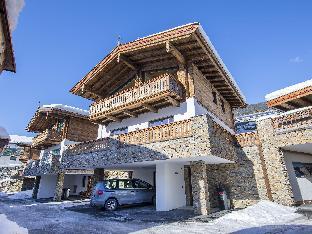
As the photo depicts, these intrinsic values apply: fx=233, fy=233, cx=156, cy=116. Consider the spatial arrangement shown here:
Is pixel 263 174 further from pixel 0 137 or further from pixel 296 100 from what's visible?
pixel 0 137

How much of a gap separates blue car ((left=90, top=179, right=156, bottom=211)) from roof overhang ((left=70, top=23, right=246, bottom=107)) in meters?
8.68

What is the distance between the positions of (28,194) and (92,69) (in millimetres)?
20383

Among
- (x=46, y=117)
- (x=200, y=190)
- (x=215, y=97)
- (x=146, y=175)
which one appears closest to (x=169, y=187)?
(x=200, y=190)

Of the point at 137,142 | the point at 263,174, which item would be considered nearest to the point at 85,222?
the point at 137,142

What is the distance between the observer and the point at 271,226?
9031 mm

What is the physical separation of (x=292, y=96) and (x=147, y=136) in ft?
34.5

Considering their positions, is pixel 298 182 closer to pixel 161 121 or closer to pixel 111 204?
pixel 161 121

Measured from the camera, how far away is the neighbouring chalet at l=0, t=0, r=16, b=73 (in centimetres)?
363

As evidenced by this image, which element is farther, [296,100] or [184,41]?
[296,100]

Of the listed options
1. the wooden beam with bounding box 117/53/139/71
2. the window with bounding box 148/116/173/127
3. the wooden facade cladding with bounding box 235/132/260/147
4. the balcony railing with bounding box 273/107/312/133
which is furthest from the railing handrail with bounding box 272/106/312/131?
the wooden beam with bounding box 117/53/139/71

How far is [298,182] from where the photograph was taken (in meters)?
15.2

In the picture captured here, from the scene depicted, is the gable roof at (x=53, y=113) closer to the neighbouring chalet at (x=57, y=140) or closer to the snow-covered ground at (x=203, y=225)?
the neighbouring chalet at (x=57, y=140)

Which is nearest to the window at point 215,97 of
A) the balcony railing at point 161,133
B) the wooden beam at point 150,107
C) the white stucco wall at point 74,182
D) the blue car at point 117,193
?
the wooden beam at point 150,107

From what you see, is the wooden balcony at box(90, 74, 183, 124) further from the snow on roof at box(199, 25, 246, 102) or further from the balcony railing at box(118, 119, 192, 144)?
the snow on roof at box(199, 25, 246, 102)
